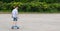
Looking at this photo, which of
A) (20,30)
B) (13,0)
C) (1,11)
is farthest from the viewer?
(13,0)

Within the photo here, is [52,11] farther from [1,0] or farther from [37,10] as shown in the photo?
[1,0]

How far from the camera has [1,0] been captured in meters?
27.9

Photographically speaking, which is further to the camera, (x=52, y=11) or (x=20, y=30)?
(x=52, y=11)

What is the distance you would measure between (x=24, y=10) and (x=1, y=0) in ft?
11.4

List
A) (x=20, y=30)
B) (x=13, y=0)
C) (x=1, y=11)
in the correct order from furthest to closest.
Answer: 1. (x=13, y=0)
2. (x=1, y=11)
3. (x=20, y=30)

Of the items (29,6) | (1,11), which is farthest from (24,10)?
(1,11)

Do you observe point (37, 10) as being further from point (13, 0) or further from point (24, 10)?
point (13, 0)

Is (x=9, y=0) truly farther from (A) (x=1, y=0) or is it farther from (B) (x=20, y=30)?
(B) (x=20, y=30)

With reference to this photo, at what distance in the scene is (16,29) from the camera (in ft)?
47.0

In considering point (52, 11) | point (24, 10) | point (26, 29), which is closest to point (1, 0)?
point (24, 10)

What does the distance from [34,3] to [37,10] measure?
94cm

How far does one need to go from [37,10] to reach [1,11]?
3.70m

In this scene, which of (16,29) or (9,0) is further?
(9,0)

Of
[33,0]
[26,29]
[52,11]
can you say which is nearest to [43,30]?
[26,29]
